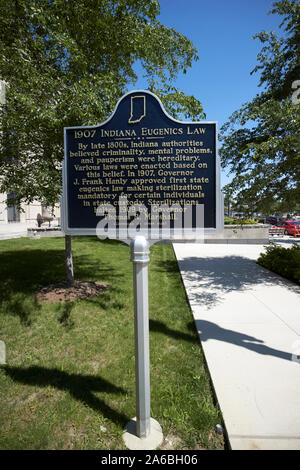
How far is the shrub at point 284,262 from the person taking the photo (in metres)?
7.99

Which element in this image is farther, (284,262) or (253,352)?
(284,262)

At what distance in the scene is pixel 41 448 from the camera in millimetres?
2402

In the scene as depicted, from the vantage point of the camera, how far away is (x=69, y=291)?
6125 millimetres

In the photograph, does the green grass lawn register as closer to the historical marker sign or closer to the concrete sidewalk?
the concrete sidewalk

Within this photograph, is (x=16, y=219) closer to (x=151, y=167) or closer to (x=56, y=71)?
(x=56, y=71)

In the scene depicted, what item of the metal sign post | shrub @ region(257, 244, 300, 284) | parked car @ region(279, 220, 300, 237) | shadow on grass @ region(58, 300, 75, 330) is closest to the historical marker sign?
the metal sign post

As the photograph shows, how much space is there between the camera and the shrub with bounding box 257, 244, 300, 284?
7.99m

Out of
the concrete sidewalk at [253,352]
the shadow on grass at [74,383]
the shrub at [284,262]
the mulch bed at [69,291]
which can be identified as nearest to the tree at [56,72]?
the mulch bed at [69,291]

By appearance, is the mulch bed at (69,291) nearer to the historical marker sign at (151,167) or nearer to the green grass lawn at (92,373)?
the green grass lawn at (92,373)

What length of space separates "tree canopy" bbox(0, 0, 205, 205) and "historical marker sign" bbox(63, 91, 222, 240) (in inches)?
Answer: 95.0

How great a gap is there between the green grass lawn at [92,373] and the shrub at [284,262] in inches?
153

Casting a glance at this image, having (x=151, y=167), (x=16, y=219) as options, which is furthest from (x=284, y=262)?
(x=16, y=219)

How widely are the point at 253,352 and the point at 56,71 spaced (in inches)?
248
